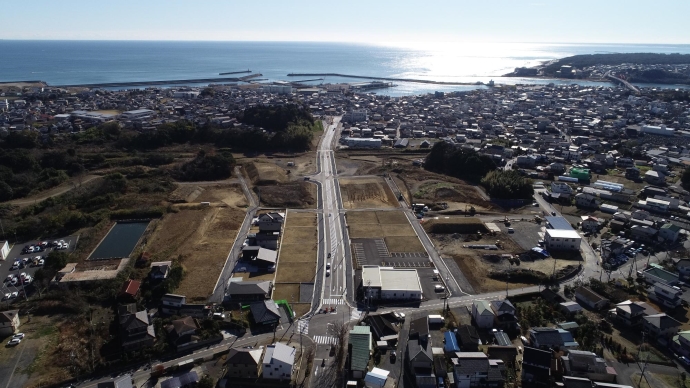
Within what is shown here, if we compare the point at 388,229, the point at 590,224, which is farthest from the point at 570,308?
the point at 388,229

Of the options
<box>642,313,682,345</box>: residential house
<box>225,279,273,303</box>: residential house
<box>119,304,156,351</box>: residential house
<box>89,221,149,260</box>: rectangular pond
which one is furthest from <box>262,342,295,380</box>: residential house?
<box>642,313,682,345</box>: residential house

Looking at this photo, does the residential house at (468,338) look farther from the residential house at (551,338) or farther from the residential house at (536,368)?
the residential house at (551,338)

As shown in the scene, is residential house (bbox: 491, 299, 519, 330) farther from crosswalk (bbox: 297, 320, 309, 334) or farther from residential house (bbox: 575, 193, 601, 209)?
residential house (bbox: 575, 193, 601, 209)

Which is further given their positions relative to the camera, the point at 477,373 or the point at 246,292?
the point at 246,292

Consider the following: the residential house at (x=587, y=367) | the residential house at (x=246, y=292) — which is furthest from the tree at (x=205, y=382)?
the residential house at (x=587, y=367)

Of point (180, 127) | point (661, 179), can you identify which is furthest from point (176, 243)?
point (661, 179)

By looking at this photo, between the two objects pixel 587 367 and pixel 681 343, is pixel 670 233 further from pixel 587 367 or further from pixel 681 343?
pixel 587 367
